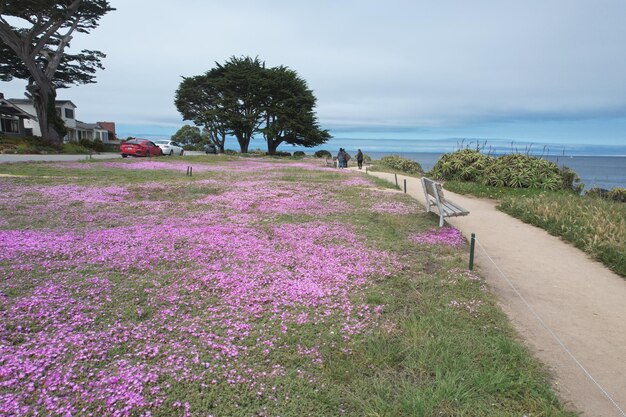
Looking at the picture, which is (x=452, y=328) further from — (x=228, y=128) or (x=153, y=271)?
(x=228, y=128)

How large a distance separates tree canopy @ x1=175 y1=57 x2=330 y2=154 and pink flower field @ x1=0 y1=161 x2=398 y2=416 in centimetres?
4692

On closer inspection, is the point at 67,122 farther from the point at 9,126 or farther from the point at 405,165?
the point at 405,165

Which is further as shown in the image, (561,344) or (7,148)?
(7,148)

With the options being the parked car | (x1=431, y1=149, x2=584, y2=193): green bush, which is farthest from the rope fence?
the parked car

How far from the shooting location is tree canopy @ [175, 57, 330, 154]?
53.6m

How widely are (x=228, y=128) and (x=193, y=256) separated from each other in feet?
173

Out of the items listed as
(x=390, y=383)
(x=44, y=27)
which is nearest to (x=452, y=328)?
(x=390, y=383)

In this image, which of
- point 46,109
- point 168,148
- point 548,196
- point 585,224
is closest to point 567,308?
point 585,224

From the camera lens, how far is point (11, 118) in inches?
2024

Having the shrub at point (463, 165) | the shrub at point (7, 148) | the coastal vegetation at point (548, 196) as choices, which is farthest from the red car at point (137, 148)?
the shrub at point (463, 165)

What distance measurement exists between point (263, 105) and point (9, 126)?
35273 mm

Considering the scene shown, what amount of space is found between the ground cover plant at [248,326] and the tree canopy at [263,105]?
47.6 m

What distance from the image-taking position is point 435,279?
18.2 ft

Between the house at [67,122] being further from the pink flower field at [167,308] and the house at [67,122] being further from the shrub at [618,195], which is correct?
the shrub at [618,195]
